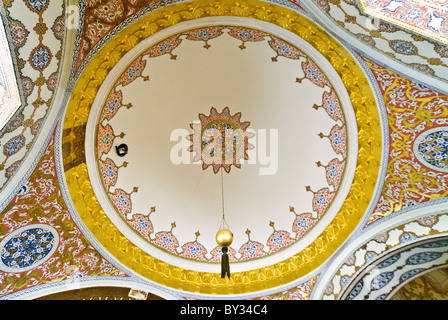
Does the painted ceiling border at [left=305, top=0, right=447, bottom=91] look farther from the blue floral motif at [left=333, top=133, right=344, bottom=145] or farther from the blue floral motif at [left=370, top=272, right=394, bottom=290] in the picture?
the blue floral motif at [left=370, top=272, right=394, bottom=290]

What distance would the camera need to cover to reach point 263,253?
7.37 m

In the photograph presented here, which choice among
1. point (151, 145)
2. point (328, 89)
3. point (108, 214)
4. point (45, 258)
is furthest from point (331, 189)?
point (45, 258)

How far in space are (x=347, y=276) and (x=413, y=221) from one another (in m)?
1.43

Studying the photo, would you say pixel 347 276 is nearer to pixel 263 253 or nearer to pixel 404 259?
pixel 404 259

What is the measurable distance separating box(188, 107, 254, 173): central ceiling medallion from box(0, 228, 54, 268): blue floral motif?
3.12m

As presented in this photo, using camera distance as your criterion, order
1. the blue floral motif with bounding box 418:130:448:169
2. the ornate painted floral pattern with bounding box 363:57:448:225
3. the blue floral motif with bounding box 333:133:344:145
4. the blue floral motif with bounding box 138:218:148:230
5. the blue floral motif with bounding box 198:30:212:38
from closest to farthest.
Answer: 1. the ornate painted floral pattern with bounding box 363:57:448:225
2. the blue floral motif with bounding box 418:130:448:169
3. the blue floral motif with bounding box 198:30:212:38
4. the blue floral motif with bounding box 333:133:344:145
5. the blue floral motif with bounding box 138:218:148:230

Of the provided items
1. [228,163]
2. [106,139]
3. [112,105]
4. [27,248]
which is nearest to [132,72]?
[112,105]

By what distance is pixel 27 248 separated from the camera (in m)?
5.69

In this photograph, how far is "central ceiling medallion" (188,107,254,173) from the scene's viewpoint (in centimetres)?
741

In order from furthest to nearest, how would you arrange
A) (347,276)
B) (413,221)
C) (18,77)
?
(347,276)
(413,221)
(18,77)

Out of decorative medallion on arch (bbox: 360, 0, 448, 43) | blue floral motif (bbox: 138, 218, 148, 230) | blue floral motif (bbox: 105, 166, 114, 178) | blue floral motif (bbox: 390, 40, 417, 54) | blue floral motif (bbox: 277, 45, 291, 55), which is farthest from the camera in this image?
blue floral motif (bbox: 138, 218, 148, 230)

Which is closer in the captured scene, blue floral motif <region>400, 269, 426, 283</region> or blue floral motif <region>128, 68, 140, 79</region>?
blue floral motif <region>128, 68, 140, 79</region>


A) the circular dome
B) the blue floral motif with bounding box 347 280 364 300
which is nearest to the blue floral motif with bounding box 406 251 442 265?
the blue floral motif with bounding box 347 280 364 300

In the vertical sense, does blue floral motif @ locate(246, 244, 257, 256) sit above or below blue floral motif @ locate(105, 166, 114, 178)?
below
